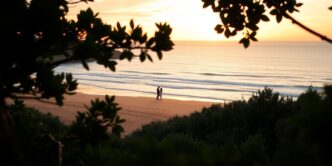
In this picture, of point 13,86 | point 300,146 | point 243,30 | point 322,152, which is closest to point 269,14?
point 243,30

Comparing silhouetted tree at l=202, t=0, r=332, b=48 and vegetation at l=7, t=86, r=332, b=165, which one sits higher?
silhouetted tree at l=202, t=0, r=332, b=48

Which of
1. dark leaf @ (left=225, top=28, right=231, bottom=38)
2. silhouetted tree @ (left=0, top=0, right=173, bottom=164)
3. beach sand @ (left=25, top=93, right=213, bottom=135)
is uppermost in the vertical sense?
dark leaf @ (left=225, top=28, right=231, bottom=38)

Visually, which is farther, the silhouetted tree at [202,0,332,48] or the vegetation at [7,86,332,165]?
the silhouetted tree at [202,0,332,48]

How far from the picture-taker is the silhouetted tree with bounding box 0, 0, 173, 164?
2.55 meters

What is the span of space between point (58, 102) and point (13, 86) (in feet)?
0.94

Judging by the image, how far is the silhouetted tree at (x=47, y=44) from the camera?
2.55 meters

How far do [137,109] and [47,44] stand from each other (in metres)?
30.9

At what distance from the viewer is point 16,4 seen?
2.58 m

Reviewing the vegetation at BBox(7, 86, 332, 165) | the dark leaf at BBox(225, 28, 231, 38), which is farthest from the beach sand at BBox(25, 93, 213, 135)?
the dark leaf at BBox(225, 28, 231, 38)

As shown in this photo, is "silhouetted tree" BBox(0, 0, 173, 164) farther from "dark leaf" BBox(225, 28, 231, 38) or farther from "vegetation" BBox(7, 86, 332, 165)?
"dark leaf" BBox(225, 28, 231, 38)

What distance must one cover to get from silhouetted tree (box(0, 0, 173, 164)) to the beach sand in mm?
20796

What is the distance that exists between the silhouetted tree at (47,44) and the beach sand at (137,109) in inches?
819

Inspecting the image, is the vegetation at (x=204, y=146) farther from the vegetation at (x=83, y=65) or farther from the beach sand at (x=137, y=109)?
the beach sand at (x=137, y=109)

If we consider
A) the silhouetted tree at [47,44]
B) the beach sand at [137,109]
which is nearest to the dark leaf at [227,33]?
the silhouetted tree at [47,44]
